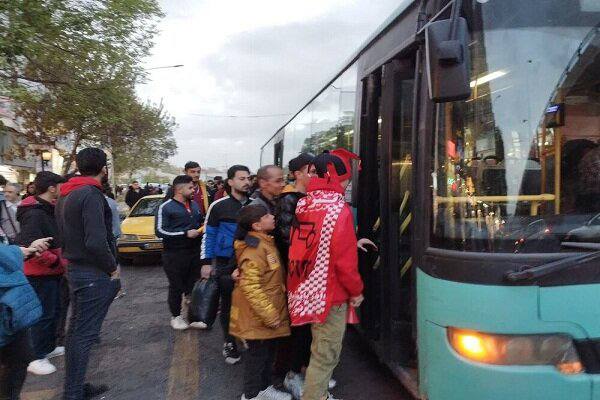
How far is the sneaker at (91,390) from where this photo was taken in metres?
3.87

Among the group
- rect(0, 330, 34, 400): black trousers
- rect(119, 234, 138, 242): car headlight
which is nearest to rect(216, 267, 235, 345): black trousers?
rect(0, 330, 34, 400): black trousers

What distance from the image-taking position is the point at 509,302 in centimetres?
233

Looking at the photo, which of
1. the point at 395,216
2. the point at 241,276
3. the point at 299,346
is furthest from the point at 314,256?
the point at 299,346

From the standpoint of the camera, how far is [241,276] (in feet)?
11.3

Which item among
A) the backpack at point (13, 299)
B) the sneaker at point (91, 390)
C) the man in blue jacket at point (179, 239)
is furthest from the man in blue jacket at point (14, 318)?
the man in blue jacket at point (179, 239)

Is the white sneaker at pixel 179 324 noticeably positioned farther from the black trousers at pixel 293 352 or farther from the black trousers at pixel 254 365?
the black trousers at pixel 254 365

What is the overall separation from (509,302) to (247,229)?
1.92 m

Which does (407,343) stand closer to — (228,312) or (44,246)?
(228,312)

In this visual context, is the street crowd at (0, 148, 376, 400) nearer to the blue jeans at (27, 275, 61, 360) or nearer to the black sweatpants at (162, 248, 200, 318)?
the blue jeans at (27, 275, 61, 360)

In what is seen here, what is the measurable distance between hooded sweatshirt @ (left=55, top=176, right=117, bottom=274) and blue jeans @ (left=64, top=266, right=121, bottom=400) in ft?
0.27

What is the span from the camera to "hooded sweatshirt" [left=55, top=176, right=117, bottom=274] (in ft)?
11.3

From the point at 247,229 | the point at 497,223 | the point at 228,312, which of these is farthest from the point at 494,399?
the point at 228,312

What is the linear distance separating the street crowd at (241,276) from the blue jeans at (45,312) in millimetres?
11

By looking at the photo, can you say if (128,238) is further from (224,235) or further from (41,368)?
(224,235)
